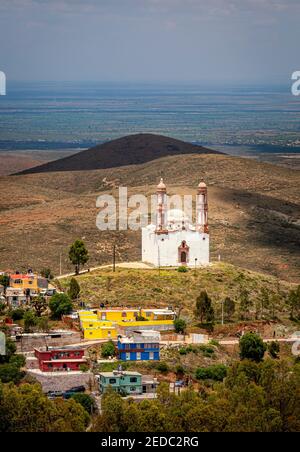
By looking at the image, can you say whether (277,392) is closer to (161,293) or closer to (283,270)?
(161,293)

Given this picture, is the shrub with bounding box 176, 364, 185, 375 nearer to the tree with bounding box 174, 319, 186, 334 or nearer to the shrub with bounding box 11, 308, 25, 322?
the tree with bounding box 174, 319, 186, 334

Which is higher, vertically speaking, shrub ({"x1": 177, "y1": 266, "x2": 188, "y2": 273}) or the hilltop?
shrub ({"x1": 177, "y1": 266, "x2": 188, "y2": 273})

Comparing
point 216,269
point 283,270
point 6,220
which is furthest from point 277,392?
point 6,220

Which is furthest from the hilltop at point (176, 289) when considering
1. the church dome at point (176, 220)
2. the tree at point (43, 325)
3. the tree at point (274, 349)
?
the tree at point (43, 325)

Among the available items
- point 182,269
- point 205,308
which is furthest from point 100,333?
point 182,269

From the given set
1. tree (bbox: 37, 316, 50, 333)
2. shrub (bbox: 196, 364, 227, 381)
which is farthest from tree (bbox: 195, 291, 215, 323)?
shrub (bbox: 196, 364, 227, 381)

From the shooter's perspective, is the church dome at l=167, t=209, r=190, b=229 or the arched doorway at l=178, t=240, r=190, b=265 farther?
the church dome at l=167, t=209, r=190, b=229
